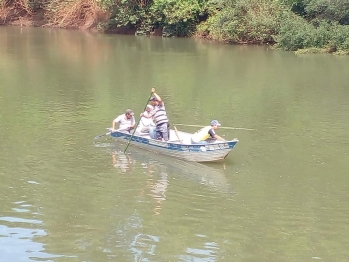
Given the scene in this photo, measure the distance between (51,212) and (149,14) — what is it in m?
40.9

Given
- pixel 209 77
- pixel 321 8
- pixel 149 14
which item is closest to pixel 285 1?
pixel 321 8

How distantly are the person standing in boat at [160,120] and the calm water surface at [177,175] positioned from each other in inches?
28.0

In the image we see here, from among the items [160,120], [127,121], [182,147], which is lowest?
[182,147]

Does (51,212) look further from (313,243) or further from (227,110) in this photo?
(227,110)

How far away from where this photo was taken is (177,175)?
1598 centimetres

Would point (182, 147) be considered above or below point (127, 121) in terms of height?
below

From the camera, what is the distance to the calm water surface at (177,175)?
1182 centimetres

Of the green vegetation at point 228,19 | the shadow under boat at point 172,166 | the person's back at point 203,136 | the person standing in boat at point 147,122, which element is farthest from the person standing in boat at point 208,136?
the green vegetation at point 228,19

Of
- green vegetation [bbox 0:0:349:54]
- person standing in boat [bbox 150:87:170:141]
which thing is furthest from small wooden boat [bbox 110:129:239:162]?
green vegetation [bbox 0:0:349:54]

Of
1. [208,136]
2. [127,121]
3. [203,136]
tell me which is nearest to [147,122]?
[127,121]

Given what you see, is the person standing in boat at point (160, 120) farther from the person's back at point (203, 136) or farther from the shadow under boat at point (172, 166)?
the person's back at point (203, 136)

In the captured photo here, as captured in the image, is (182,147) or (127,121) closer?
(182,147)

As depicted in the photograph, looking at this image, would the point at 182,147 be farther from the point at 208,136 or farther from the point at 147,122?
the point at 147,122

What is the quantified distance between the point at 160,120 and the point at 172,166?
159 cm
